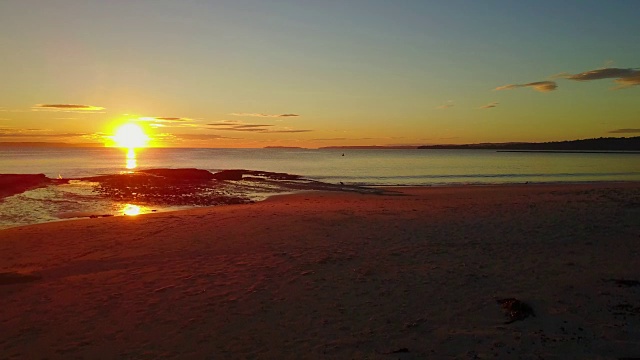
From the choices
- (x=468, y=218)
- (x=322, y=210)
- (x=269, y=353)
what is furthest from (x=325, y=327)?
(x=322, y=210)

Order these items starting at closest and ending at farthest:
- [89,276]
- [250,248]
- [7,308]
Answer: [7,308] < [89,276] < [250,248]

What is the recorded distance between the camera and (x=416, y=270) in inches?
451

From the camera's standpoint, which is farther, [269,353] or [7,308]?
[7,308]

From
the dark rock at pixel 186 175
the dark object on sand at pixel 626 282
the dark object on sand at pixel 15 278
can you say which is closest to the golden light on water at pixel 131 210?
the dark object on sand at pixel 15 278

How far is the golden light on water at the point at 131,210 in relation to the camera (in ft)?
79.8

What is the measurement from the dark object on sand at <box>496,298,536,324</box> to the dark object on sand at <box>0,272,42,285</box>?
11123 millimetres

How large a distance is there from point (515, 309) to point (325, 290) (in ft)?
13.1

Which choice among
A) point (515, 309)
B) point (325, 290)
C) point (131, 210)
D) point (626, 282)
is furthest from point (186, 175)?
point (626, 282)

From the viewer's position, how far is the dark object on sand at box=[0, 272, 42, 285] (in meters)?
10.8

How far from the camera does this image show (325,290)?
10.1 metres

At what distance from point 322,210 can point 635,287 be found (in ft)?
47.4

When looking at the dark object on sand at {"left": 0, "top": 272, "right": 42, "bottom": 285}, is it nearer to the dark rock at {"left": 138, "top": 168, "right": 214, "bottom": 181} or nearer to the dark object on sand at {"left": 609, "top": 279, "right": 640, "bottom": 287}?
the dark object on sand at {"left": 609, "top": 279, "right": 640, "bottom": 287}

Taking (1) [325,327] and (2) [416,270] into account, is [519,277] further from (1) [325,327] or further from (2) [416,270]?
(1) [325,327]

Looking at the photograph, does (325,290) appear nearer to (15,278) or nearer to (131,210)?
(15,278)
